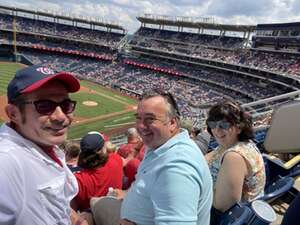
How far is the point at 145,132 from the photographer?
2537mm

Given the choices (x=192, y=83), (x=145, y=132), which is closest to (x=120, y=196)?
(x=145, y=132)

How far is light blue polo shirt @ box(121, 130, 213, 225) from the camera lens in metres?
1.91

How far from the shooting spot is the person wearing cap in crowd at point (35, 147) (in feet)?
5.87

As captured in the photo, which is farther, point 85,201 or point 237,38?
point 237,38

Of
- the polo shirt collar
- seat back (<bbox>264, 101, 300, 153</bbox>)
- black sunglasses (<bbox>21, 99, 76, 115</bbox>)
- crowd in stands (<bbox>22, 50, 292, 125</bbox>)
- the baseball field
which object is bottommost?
the baseball field

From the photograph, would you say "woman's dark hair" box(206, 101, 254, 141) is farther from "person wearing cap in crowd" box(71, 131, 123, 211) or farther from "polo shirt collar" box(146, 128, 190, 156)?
"person wearing cap in crowd" box(71, 131, 123, 211)

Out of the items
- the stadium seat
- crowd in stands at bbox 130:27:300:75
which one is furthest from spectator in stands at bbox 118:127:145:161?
crowd in stands at bbox 130:27:300:75

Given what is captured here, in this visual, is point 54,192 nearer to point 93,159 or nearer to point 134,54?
point 93,159

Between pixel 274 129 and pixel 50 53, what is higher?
pixel 274 129

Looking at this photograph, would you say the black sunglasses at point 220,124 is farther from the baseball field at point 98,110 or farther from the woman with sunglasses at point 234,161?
the baseball field at point 98,110

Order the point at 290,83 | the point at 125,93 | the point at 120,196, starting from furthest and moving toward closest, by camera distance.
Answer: the point at 125,93 < the point at 290,83 < the point at 120,196

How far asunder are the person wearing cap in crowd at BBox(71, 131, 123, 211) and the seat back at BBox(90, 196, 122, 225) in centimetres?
38

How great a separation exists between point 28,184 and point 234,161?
1978mm

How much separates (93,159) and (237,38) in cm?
5481
